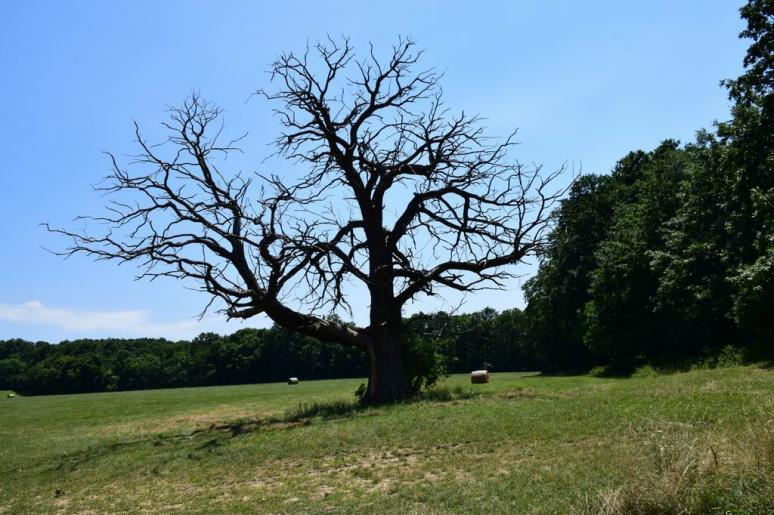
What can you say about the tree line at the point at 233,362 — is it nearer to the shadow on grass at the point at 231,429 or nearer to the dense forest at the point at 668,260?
the dense forest at the point at 668,260

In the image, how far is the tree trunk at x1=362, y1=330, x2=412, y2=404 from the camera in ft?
70.3

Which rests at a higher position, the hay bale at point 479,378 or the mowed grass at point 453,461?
the hay bale at point 479,378

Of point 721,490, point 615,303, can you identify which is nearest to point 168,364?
point 615,303

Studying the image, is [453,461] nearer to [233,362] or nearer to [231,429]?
[231,429]

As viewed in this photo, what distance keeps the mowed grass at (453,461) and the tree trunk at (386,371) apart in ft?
6.21

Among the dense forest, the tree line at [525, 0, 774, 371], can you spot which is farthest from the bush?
the tree line at [525, 0, 774, 371]

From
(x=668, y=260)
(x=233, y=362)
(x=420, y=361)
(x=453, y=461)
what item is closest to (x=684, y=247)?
(x=668, y=260)

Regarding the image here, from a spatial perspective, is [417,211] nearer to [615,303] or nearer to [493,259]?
[493,259]

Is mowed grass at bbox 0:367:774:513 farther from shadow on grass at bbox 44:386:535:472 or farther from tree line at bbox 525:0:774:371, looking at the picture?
tree line at bbox 525:0:774:371

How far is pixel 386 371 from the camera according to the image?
21562mm

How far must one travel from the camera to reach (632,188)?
164 feet

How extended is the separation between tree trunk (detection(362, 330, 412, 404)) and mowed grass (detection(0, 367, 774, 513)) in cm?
189

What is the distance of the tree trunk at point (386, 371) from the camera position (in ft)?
70.3

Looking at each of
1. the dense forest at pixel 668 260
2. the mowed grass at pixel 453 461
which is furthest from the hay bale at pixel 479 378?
the mowed grass at pixel 453 461
